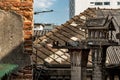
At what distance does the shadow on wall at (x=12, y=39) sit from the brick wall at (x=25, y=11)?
91mm

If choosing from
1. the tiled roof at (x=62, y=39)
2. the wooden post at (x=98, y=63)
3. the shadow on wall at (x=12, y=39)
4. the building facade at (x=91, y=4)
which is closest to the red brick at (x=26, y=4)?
the shadow on wall at (x=12, y=39)

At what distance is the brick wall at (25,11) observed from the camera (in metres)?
9.38

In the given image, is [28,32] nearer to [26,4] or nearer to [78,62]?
[26,4]

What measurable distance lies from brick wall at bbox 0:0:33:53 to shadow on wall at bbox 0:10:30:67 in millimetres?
91

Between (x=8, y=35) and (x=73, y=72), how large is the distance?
5.57 metres

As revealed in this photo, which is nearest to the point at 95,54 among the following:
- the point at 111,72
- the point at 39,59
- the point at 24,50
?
the point at 24,50

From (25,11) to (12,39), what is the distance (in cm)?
69

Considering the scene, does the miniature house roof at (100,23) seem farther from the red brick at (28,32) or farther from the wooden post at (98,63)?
the red brick at (28,32)

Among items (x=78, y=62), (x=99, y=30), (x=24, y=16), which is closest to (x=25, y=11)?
(x=24, y=16)

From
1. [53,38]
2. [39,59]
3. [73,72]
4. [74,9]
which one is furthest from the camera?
[74,9]

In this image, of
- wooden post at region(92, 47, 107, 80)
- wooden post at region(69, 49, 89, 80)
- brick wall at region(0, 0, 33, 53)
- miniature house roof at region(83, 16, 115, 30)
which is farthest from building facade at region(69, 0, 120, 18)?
brick wall at region(0, 0, 33, 53)

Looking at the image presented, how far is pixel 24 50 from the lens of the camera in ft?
30.6

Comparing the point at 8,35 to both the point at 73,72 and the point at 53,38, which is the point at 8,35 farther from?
the point at 53,38

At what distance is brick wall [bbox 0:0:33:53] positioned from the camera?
938cm
